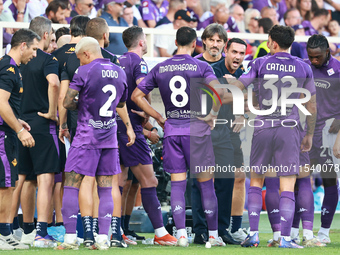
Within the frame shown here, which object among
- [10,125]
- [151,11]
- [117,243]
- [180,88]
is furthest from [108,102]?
[151,11]

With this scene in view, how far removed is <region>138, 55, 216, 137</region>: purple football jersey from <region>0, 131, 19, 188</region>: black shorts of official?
1.64m

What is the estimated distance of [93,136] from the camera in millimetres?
6770

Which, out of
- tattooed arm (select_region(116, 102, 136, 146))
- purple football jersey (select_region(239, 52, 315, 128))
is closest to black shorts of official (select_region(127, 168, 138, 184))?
tattooed arm (select_region(116, 102, 136, 146))

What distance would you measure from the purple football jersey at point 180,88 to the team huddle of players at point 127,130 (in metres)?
0.01

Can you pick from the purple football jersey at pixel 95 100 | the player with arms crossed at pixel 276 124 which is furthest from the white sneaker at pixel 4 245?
the player with arms crossed at pixel 276 124

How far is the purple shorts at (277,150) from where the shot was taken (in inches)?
279

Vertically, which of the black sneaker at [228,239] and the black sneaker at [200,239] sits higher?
the black sneaker at [200,239]

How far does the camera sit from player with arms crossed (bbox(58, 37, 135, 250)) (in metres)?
6.68

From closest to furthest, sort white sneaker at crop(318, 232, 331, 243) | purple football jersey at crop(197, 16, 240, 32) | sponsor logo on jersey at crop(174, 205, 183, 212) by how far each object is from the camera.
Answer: sponsor logo on jersey at crop(174, 205, 183, 212) → white sneaker at crop(318, 232, 331, 243) → purple football jersey at crop(197, 16, 240, 32)

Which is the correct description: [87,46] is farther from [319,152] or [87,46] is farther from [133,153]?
[319,152]

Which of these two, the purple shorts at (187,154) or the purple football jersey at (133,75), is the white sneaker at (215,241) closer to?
the purple shorts at (187,154)

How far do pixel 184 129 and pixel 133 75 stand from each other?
3.33 ft

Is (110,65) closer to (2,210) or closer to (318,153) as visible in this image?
(2,210)

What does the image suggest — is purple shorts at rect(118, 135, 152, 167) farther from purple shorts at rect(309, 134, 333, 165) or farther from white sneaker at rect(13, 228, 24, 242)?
purple shorts at rect(309, 134, 333, 165)
